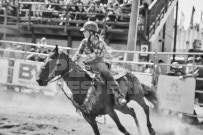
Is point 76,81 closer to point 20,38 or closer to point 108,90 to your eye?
point 108,90

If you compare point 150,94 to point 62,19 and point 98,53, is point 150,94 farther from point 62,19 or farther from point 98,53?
point 62,19

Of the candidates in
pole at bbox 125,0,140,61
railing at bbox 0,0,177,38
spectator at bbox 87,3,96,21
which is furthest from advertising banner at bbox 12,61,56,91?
spectator at bbox 87,3,96,21

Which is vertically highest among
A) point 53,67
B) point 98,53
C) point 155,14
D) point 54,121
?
point 155,14

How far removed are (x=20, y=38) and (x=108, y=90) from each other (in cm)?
1311

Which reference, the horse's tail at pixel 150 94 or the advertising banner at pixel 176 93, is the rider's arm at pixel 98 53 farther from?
the advertising banner at pixel 176 93

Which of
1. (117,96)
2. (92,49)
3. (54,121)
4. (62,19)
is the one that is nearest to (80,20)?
(62,19)

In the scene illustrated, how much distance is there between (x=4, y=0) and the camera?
722 inches

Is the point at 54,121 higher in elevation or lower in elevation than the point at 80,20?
lower

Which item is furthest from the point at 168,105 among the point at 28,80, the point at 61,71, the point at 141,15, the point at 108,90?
the point at 141,15

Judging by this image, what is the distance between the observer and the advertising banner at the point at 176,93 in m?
8.80

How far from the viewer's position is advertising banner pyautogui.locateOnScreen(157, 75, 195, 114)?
8.80 meters

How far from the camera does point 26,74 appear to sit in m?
12.1

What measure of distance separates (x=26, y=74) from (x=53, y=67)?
21.2ft

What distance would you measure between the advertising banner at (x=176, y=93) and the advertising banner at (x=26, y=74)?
388 cm
